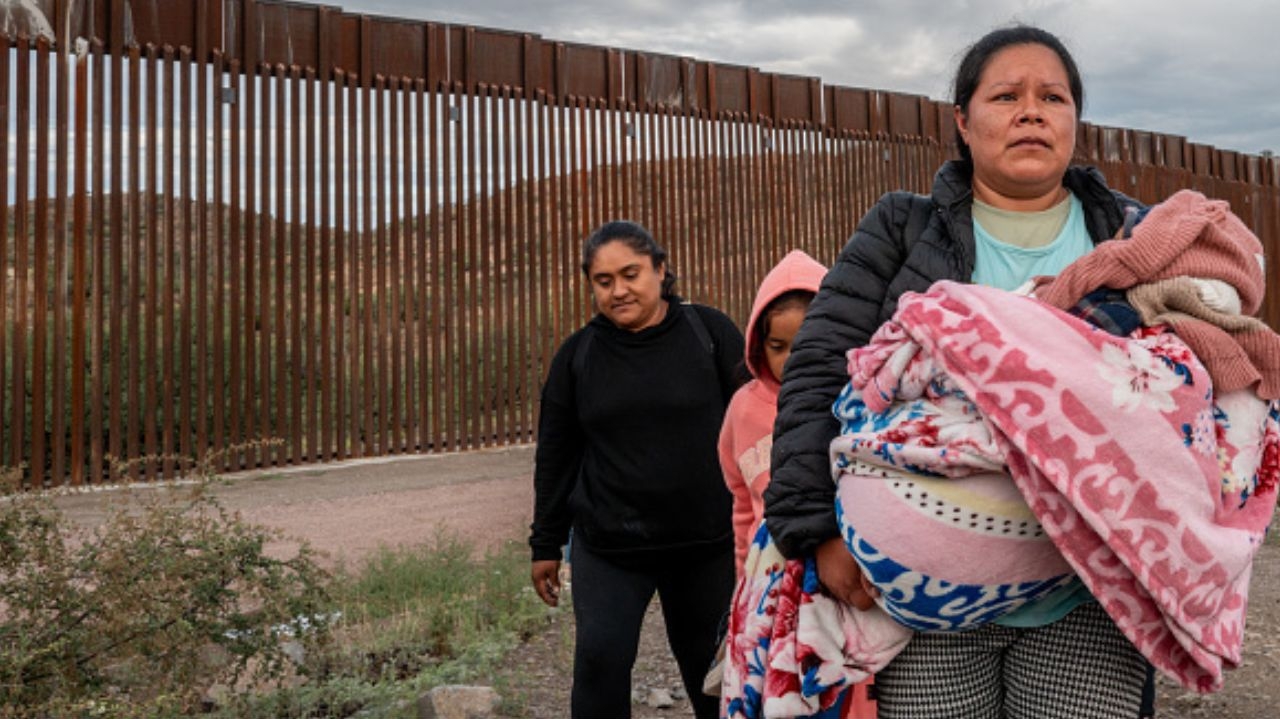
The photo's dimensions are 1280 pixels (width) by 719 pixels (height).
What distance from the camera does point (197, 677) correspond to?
345cm

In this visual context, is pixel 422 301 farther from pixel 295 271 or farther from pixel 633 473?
pixel 633 473

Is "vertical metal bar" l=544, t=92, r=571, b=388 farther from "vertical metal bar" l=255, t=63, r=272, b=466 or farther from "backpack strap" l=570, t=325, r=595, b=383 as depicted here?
"backpack strap" l=570, t=325, r=595, b=383

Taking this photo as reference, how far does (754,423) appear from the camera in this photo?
2594 millimetres

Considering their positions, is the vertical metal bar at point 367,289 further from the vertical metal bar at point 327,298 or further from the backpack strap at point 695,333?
the backpack strap at point 695,333

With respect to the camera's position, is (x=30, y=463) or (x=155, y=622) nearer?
(x=155, y=622)

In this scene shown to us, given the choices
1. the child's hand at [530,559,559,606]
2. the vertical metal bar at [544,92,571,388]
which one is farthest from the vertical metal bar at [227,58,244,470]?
the child's hand at [530,559,559,606]

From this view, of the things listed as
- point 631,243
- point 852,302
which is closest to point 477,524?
point 631,243

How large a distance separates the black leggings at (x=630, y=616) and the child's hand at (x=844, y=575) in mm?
1313

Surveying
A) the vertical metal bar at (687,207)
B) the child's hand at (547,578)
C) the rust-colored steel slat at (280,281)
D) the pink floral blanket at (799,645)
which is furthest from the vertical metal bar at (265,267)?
the pink floral blanket at (799,645)

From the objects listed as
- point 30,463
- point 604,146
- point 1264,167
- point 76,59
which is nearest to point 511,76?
point 604,146

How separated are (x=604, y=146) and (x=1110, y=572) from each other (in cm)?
937

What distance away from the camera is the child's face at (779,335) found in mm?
2502

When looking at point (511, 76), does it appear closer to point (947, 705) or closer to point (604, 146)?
point (604, 146)

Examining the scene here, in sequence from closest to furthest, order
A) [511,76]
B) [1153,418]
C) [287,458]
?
[1153,418]
[287,458]
[511,76]
